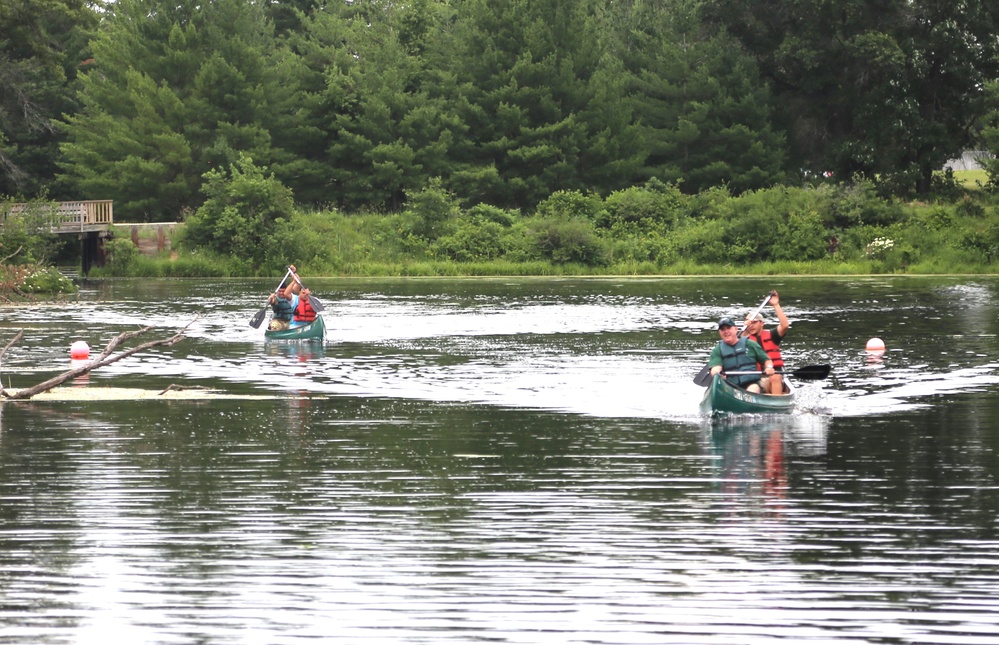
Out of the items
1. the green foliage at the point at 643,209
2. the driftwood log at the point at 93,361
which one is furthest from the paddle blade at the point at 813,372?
the green foliage at the point at 643,209

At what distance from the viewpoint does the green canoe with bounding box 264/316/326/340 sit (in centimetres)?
3559

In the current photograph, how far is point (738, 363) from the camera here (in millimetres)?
22719

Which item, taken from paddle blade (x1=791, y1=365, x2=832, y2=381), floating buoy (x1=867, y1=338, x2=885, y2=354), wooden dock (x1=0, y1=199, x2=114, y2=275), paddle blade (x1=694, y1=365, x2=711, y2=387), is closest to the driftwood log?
paddle blade (x1=694, y1=365, x2=711, y2=387)

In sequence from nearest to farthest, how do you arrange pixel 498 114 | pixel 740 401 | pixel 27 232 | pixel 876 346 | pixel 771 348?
pixel 740 401 < pixel 771 348 < pixel 876 346 < pixel 27 232 < pixel 498 114

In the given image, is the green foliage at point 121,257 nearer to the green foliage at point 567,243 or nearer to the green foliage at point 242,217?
the green foliage at point 242,217

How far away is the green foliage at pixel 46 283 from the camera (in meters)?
52.9

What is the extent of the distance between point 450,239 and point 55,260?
21819 millimetres

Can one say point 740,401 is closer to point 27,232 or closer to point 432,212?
point 27,232

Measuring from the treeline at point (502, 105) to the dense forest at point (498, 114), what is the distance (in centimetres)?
14

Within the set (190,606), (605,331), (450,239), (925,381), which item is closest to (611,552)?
(190,606)

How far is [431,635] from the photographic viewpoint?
36.2ft

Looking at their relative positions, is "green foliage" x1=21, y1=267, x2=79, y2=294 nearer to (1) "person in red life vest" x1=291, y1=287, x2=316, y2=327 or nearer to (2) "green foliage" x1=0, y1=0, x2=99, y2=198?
(2) "green foliage" x1=0, y1=0, x2=99, y2=198

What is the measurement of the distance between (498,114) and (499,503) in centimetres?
6261

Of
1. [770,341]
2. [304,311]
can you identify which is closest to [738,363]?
[770,341]
